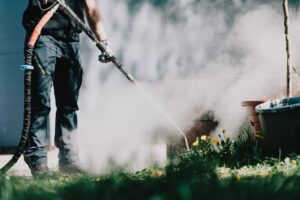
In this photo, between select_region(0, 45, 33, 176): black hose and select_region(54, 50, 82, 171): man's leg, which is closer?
select_region(0, 45, 33, 176): black hose

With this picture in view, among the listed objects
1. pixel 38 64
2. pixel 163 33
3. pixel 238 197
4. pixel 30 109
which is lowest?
pixel 238 197

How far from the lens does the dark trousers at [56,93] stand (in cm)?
392

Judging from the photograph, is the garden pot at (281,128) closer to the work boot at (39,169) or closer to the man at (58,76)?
the man at (58,76)

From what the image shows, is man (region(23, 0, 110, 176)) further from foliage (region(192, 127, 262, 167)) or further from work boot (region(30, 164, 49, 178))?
foliage (region(192, 127, 262, 167))

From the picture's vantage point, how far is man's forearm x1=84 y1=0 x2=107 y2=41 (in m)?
4.33

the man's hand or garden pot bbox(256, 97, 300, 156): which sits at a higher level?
the man's hand

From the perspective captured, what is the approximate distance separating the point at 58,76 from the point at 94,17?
0.56m

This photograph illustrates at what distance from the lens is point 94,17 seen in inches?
171

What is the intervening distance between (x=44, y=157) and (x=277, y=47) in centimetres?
259

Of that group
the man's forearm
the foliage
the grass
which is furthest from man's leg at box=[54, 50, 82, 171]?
the grass

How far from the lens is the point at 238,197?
189 cm

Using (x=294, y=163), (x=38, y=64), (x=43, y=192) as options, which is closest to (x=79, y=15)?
(x=38, y=64)

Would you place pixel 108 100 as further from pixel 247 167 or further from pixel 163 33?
pixel 247 167

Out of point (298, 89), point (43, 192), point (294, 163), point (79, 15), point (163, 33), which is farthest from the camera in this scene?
point (163, 33)
